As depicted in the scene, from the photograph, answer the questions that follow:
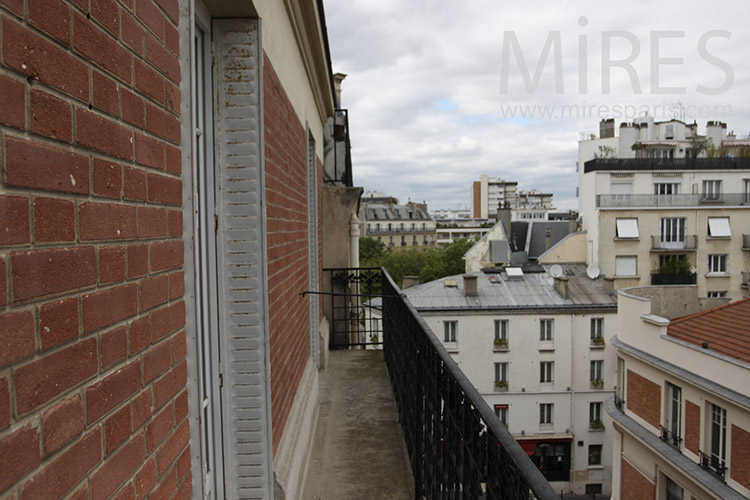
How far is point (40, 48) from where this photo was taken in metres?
0.88

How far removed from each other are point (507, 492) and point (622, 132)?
4268 centimetres

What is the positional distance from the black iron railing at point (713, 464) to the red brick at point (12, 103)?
1406cm

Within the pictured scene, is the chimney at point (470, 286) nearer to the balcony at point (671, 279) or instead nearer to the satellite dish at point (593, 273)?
the satellite dish at point (593, 273)

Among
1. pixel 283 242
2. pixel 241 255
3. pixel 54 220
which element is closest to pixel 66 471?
pixel 54 220

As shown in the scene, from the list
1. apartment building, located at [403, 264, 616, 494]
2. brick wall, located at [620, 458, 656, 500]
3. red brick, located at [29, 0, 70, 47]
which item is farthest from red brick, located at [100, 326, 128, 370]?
apartment building, located at [403, 264, 616, 494]

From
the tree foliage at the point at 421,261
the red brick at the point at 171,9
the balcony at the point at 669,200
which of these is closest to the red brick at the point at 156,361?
the red brick at the point at 171,9

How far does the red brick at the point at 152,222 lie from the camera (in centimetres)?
127

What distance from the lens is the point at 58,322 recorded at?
913 millimetres

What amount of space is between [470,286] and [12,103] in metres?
23.5

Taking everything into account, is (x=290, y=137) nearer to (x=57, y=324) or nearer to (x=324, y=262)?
(x=57, y=324)

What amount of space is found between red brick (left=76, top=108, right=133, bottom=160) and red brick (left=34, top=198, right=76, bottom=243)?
14 cm

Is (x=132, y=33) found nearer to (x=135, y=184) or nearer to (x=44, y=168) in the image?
(x=135, y=184)

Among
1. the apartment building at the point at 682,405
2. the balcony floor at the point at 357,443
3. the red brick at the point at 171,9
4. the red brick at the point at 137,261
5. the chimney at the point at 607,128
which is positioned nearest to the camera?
the red brick at the point at 137,261

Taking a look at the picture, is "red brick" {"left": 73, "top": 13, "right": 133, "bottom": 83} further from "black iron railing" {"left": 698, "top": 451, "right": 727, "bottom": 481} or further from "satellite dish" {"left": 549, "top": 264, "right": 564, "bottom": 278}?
"satellite dish" {"left": 549, "top": 264, "right": 564, "bottom": 278}
